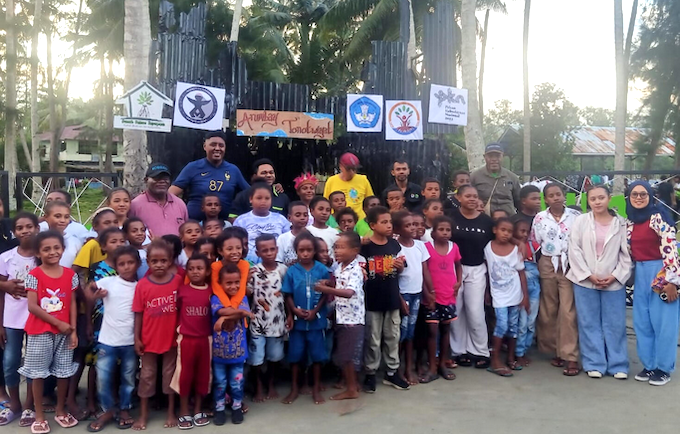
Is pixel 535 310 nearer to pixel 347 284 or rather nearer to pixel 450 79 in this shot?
pixel 347 284

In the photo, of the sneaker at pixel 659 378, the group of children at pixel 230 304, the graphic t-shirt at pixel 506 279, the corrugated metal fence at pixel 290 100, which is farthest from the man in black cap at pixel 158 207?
the sneaker at pixel 659 378

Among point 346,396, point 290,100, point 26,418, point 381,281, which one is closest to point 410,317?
point 381,281

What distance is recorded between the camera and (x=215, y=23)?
63.3 ft

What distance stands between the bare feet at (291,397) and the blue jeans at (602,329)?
8.10 ft

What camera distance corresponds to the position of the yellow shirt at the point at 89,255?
12.4 feet

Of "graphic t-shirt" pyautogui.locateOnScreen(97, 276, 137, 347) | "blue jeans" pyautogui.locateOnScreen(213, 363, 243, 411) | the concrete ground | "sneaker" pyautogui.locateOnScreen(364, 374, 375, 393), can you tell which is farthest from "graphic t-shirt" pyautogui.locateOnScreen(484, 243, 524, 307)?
"graphic t-shirt" pyautogui.locateOnScreen(97, 276, 137, 347)

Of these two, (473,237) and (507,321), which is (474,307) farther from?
(473,237)

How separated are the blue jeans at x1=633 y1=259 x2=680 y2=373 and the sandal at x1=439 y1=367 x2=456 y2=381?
155 cm

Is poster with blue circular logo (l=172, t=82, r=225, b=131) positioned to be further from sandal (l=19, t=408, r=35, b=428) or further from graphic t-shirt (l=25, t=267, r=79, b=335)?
sandal (l=19, t=408, r=35, b=428)

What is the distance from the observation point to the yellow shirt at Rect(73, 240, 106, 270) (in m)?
3.79

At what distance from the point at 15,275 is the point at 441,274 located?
3.14m

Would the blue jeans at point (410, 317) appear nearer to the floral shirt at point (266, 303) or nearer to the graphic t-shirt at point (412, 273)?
the graphic t-shirt at point (412, 273)

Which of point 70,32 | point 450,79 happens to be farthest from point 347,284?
point 70,32

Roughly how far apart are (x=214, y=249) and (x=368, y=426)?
1.58 metres
